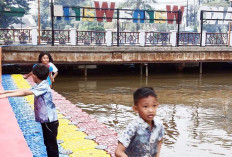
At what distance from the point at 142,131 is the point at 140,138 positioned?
0.21ft

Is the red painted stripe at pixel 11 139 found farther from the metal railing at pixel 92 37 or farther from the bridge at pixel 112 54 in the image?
the metal railing at pixel 92 37

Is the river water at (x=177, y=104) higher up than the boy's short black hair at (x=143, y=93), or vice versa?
the boy's short black hair at (x=143, y=93)

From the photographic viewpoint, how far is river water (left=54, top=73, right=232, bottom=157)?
597 centimetres

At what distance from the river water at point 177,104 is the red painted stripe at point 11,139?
9.07ft

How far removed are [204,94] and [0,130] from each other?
9154 mm

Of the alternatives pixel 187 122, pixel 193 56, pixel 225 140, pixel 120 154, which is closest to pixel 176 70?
pixel 193 56

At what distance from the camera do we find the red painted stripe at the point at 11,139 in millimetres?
3291

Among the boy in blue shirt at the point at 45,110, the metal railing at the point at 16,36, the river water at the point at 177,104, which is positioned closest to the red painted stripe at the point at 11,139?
the boy in blue shirt at the point at 45,110

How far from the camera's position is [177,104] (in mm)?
9719

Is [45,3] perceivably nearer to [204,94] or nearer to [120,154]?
[204,94]

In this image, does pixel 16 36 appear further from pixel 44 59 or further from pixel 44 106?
pixel 44 106

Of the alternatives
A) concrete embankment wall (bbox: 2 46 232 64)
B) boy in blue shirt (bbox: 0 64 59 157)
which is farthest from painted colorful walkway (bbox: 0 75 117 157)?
concrete embankment wall (bbox: 2 46 232 64)

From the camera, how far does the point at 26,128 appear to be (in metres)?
5.59

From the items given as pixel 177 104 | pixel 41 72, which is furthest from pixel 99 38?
pixel 41 72
